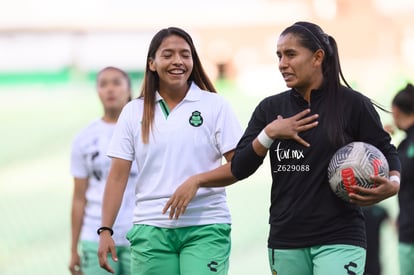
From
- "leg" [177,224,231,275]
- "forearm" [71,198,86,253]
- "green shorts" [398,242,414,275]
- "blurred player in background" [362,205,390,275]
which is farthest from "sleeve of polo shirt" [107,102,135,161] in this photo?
"blurred player in background" [362,205,390,275]

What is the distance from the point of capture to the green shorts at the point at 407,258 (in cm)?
877

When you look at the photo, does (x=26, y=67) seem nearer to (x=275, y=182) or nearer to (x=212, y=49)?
(x=212, y=49)

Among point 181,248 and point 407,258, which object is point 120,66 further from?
point 181,248

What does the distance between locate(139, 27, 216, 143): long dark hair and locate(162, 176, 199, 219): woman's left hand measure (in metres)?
0.44

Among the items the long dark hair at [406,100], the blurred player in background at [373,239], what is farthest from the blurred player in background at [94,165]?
the blurred player in background at [373,239]

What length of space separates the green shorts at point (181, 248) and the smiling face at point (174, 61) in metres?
0.90

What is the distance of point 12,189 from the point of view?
1360 cm

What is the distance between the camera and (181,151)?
19.7 ft

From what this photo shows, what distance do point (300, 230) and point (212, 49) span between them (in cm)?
1331

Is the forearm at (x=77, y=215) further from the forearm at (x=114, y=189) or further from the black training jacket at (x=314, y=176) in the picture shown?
the black training jacket at (x=314, y=176)

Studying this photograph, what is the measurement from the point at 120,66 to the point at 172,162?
11.9 meters

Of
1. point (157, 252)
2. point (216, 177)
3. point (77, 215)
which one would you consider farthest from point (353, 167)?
point (77, 215)

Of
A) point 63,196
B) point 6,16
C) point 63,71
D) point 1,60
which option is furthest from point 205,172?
point 6,16

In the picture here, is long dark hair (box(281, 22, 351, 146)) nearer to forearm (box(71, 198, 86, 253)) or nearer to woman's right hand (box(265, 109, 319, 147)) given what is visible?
woman's right hand (box(265, 109, 319, 147))
